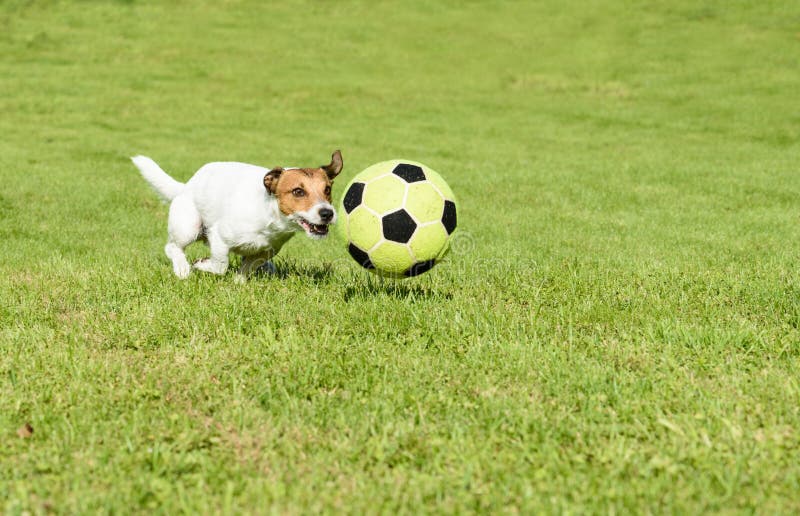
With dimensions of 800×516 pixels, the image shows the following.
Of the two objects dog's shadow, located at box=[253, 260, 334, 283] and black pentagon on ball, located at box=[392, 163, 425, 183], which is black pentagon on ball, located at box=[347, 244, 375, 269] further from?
dog's shadow, located at box=[253, 260, 334, 283]

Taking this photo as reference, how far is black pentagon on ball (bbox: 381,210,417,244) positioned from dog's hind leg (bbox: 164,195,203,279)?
9.06 feet

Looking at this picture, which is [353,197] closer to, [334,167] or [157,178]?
[334,167]

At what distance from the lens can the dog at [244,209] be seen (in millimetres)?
6250

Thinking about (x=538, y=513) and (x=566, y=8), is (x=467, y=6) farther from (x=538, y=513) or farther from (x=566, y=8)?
(x=538, y=513)

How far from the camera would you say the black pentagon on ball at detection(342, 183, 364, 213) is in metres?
5.84

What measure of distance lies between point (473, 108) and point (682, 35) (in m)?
15.1

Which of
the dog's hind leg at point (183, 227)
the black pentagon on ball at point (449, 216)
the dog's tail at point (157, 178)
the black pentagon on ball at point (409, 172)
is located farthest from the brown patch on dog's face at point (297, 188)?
the dog's tail at point (157, 178)

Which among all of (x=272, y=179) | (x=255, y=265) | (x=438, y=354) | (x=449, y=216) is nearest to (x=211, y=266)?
(x=255, y=265)

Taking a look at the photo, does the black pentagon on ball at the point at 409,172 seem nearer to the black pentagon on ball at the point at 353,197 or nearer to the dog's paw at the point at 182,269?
the black pentagon on ball at the point at 353,197

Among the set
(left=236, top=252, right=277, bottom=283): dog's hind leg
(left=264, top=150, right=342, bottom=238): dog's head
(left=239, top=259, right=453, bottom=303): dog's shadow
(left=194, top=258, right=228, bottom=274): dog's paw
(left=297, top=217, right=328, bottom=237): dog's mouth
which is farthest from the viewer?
(left=236, top=252, right=277, bottom=283): dog's hind leg

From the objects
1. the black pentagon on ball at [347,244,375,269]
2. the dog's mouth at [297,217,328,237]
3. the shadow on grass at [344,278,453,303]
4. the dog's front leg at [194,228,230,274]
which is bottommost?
the shadow on grass at [344,278,453,303]

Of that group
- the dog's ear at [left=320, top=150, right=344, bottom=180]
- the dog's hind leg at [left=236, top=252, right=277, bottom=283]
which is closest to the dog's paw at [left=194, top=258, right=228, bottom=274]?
the dog's hind leg at [left=236, top=252, right=277, bottom=283]

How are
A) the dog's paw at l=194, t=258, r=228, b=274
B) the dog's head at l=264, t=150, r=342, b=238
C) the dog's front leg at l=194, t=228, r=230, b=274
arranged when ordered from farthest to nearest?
the dog's paw at l=194, t=258, r=228, b=274
the dog's front leg at l=194, t=228, r=230, b=274
the dog's head at l=264, t=150, r=342, b=238

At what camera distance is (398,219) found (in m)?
5.62
